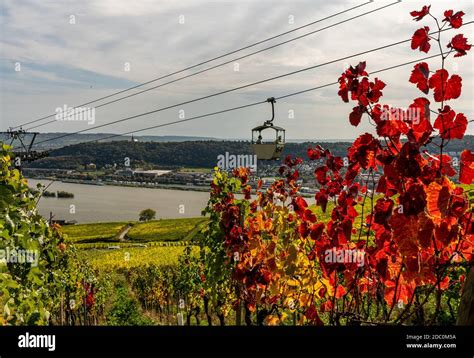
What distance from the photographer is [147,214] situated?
196ft

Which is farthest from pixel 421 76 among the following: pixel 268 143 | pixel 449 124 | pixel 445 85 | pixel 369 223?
pixel 268 143

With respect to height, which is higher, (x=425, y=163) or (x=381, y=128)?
(x=381, y=128)

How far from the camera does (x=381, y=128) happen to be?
1850 mm

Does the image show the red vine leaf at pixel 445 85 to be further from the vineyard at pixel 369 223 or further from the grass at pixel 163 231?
the grass at pixel 163 231

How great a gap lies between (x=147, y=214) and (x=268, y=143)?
55944 mm

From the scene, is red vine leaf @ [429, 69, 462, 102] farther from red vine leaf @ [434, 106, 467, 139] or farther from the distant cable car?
the distant cable car

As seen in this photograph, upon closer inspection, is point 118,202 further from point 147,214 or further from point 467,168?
point 467,168

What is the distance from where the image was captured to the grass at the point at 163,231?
3650cm

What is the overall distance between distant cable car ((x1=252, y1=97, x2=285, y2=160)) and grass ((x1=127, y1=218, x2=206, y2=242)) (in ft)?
96.6

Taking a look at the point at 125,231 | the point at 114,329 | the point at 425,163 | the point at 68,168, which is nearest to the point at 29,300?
the point at 114,329

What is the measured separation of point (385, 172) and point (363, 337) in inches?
26.1

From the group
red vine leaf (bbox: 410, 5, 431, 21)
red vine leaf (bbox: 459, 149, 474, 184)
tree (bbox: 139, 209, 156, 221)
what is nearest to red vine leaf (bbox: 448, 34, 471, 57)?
red vine leaf (bbox: 410, 5, 431, 21)

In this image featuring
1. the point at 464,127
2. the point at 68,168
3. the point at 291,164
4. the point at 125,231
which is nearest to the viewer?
the point at 464,127

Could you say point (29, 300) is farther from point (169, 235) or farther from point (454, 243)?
point (169, 235)
